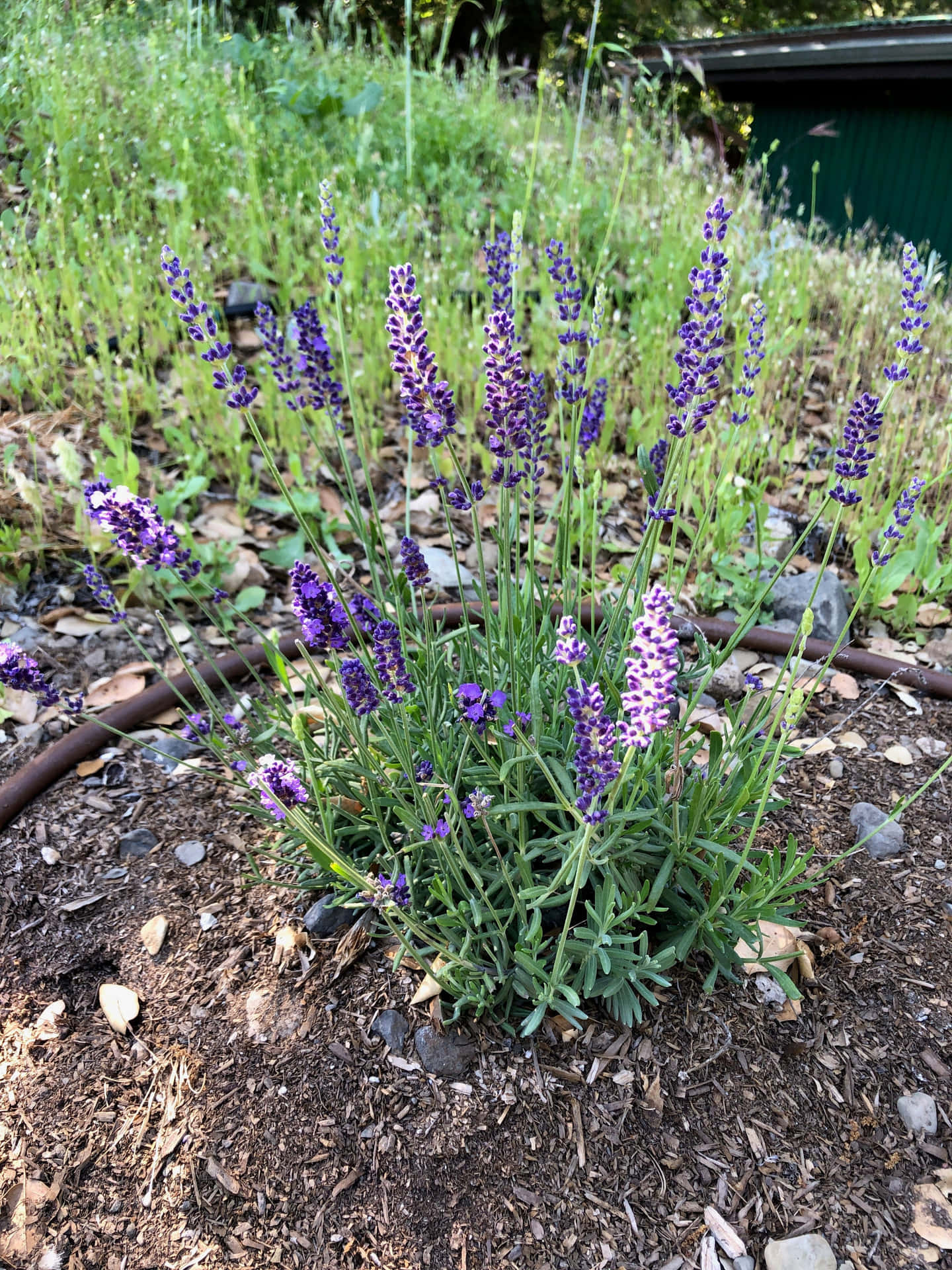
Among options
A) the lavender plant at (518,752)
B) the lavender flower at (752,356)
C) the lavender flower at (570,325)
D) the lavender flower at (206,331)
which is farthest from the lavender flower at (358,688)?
the lavender flower at (752,356)

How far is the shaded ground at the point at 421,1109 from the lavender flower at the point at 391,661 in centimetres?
60

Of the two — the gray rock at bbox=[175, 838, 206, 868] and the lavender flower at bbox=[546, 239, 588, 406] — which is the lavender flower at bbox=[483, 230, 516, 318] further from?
the gray rock at bbox=[175, 838, 206, 868]

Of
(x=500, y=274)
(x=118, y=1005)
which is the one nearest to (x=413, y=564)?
(x=500, y=274)

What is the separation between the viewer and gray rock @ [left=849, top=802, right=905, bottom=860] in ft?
6.18

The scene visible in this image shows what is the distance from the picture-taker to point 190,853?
1.90 m

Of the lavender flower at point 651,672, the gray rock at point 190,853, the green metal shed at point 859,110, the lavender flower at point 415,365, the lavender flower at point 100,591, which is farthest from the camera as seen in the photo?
the green metal shed at point 859,110

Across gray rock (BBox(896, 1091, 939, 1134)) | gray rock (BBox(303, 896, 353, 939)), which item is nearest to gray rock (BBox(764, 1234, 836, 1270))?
gray rock (BBox(896, 1091, 939, 1134))

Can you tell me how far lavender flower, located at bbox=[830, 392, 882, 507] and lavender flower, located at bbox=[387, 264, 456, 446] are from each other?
606 millimetres

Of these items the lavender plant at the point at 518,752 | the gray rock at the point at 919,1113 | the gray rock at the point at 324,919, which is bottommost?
the gray rock at the point at 919,1113

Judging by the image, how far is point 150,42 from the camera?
15.0ft

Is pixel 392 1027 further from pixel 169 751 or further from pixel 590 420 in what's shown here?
pixel 590 420

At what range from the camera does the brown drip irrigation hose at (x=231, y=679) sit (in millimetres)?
2010

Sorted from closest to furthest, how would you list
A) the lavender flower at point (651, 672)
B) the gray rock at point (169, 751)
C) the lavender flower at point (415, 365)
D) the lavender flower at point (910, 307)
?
the lavender flower at point (651, 672)
the lavender flower at point (415, 365)
the lavender flower at point (910, 307)
the gray rock at point (169, 751)

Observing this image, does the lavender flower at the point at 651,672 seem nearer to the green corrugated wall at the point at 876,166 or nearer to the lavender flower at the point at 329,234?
the lavender flower at the point at 329,234
